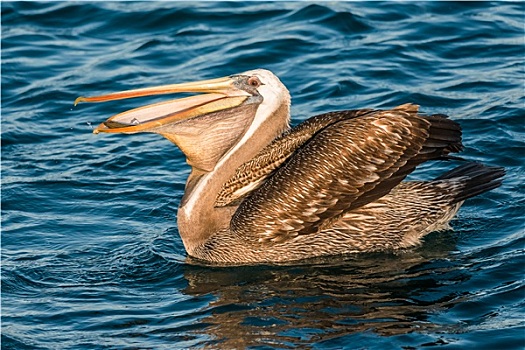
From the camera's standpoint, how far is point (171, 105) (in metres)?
7.88

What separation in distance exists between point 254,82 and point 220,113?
1.18ft

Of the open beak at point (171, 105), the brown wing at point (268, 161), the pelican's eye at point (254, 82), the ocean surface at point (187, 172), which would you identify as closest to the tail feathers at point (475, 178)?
the ocean surface at point (187, 172)

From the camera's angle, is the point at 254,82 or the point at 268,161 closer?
the point at 268,161

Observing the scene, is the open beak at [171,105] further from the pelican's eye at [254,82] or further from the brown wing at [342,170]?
the brown wing at [342,170]

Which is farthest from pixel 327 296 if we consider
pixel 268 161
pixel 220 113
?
pixel 220 113

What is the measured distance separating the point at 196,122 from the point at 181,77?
4.40m

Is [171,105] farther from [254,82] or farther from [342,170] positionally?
[342,170]

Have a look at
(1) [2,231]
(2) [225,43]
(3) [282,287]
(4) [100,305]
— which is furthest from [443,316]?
(2) [225,43]

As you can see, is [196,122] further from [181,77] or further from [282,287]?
[181,77]

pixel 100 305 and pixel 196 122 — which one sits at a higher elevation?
pixel 196 122

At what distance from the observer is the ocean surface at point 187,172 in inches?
269

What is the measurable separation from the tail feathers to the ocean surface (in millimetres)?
366

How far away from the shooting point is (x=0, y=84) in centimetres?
1266

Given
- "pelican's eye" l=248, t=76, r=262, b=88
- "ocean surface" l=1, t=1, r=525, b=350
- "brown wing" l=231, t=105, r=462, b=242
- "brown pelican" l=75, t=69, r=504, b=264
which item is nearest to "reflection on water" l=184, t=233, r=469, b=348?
"ocean surface" l=1, t=1, r=525, b=350
